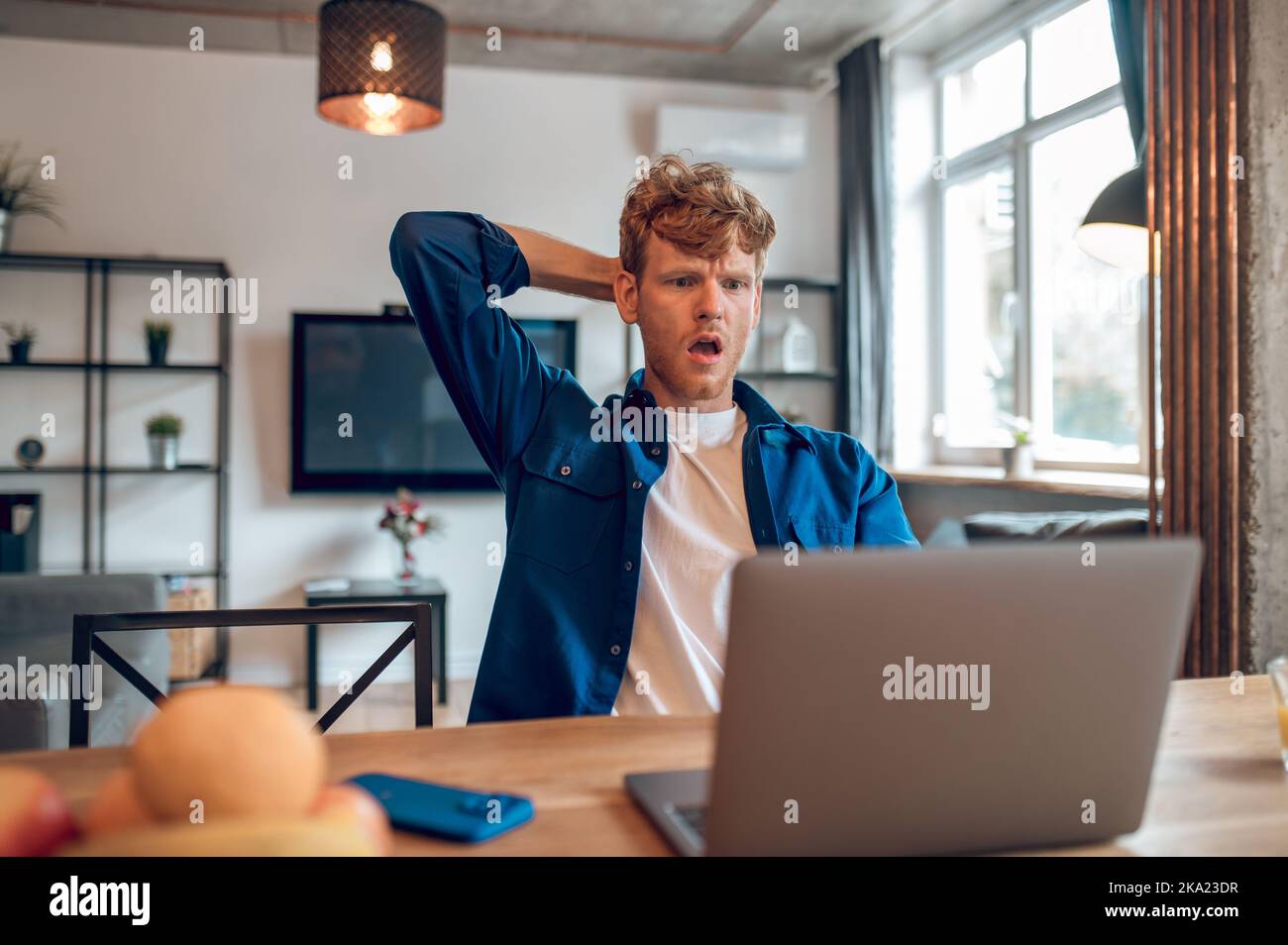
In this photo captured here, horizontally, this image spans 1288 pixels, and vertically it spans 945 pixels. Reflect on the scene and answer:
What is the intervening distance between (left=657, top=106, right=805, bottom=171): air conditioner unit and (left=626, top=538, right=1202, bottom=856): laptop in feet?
13.9

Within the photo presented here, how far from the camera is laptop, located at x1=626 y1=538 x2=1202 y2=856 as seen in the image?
0.61 m

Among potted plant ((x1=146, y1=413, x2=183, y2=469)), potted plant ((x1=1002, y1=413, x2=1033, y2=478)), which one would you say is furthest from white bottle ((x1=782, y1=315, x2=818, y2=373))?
potted plant ((x1=146, y1=413, x2=183, y2=469))

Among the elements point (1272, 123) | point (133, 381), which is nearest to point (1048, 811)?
point (1272, 123)

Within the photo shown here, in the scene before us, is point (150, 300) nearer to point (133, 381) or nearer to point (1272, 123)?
point (133, 381)

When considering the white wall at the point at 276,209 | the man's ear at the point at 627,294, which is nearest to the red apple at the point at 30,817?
the man's ear at the point at 627,294

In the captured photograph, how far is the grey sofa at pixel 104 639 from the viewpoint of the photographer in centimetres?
263

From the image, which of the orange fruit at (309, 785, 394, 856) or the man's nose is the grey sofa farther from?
the orange fruit at (309, 785, 394, 856)

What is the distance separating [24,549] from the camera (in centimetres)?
373

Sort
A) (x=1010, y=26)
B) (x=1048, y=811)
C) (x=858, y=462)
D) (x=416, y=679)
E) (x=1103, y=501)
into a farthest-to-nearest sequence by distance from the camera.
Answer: (x=1010, y=26) < (x=1103, y=501) < (x=858, y=462) < (x=416, y=679) < (x=1048, y=811)

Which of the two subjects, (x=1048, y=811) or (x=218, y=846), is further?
(x=1048, y=811)

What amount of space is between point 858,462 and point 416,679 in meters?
0.78

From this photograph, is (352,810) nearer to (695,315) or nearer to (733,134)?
(695,315)
